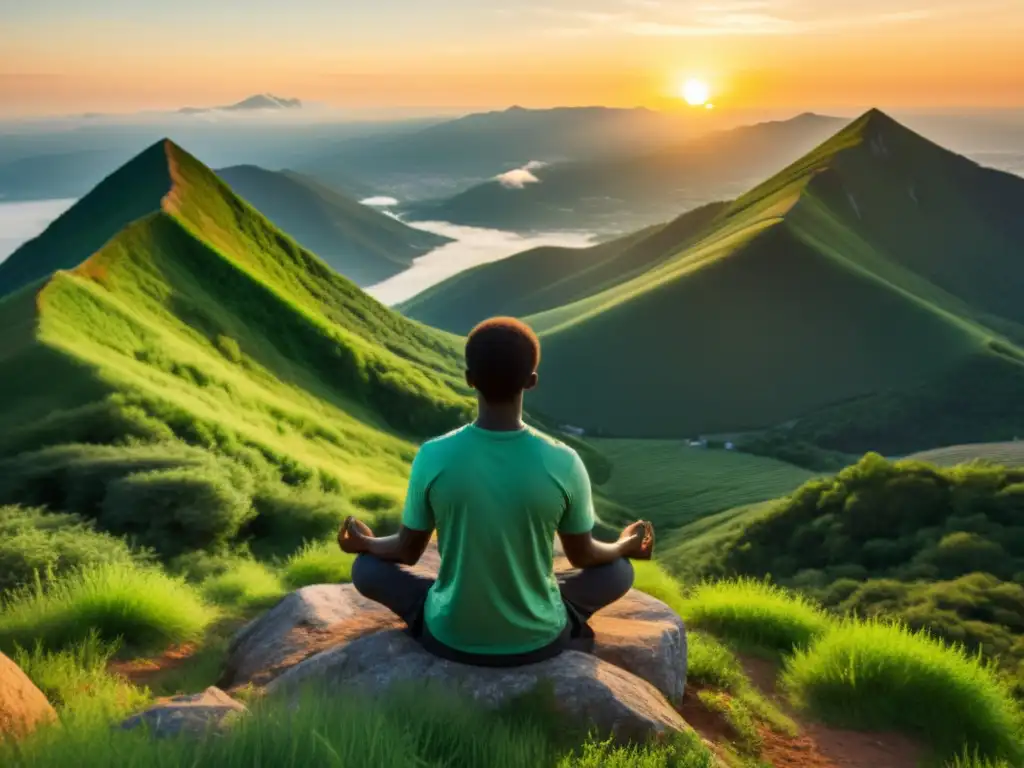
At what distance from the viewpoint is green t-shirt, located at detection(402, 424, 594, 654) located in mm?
5438

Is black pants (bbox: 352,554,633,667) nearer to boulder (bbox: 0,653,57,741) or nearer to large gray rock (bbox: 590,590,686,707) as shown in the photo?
large gray rock (bbox: 590,590,686,707)

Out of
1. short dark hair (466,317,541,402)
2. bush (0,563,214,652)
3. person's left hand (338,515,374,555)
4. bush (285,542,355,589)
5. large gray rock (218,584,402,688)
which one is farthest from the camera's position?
bush (285,542,355,589)

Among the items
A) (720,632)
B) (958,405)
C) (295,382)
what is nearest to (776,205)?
(958,405)

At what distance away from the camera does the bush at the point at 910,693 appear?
7430 millimetres

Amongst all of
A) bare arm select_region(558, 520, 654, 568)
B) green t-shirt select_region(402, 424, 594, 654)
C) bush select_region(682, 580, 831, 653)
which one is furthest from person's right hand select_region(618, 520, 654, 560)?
bush select_region(682, 580, 831, 653)

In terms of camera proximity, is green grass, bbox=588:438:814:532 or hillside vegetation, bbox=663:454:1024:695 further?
green grass, bbox=588:438:814:532

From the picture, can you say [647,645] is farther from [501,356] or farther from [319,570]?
[319,570]

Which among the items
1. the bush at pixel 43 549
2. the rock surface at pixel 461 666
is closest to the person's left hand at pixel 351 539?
the rock surface at pixel 461 666

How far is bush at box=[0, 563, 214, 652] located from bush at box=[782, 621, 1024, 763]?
6.37 m

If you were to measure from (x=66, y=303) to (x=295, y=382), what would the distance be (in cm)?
1583

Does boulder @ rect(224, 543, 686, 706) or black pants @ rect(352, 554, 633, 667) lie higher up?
black pants @ rect(352, 554, 633, 667)

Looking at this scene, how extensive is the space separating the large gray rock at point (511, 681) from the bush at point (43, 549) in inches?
204

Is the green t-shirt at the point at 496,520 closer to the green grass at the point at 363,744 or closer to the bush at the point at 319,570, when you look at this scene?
the green grass at the point at 363,744

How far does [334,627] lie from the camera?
7734 mm
